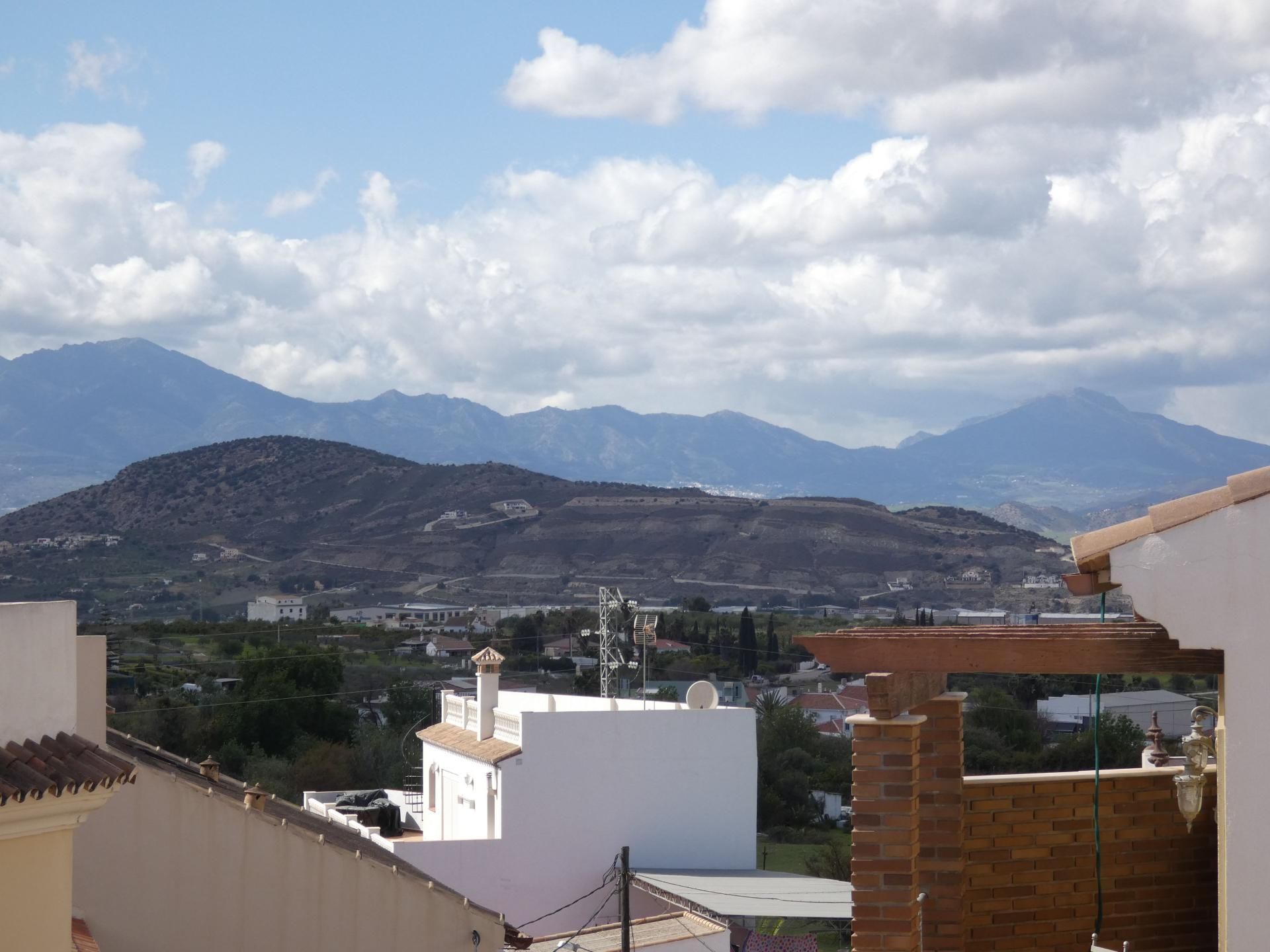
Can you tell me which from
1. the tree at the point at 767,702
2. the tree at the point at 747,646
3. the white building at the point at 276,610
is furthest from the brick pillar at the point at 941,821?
the white building at the point at 276,610

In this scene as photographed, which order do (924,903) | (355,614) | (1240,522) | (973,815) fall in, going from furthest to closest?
(355,614) → (973,815) → (924,903) → (1240,522)

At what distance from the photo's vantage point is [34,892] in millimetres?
7074

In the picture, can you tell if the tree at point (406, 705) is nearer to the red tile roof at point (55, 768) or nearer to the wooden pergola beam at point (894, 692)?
the red tile roof at point (55, 768)

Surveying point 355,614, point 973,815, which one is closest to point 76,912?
point 973,815

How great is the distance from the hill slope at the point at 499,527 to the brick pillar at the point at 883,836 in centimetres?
10693

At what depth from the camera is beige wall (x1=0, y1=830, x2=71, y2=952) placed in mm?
6957

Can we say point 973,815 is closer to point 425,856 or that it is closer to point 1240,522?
point 1240,522

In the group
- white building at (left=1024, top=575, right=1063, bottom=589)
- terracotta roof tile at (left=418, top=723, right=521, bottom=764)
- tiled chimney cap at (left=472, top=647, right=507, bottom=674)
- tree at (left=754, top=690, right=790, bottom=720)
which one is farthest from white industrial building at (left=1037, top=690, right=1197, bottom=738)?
white building at (left=1024, top=575, right=1063, bottom=589)

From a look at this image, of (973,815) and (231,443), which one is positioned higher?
(231,443)

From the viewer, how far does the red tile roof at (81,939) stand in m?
10.4

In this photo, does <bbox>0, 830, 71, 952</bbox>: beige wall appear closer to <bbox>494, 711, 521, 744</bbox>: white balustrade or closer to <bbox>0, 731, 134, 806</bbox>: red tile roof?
<bbox>0, 731, 134, 806</bbox>: red tile roof

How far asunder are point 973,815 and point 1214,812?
4.71ft

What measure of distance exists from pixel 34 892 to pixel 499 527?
394 ft

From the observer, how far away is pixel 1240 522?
5.08 metres
